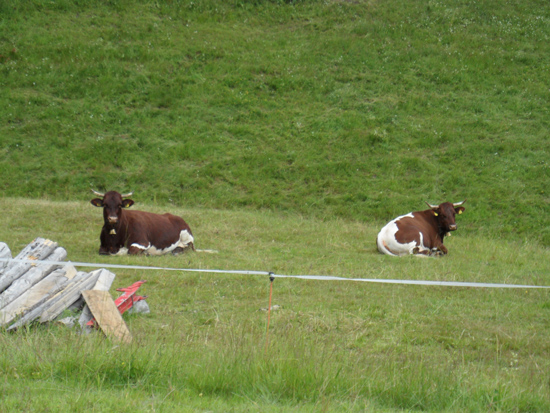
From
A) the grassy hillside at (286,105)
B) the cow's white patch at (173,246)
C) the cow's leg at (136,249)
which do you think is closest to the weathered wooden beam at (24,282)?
the cow's leg at (136,249)

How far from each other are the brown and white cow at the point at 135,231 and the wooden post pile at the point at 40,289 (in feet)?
13.6

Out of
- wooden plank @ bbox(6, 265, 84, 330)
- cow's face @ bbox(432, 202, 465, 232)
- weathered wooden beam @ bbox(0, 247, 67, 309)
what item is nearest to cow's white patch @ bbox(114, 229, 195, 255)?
weathered wooden beam @ bbox(0, 247, 67, 309)

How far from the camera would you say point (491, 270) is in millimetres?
10984

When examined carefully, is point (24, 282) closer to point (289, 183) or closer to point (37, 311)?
point (37, 311)

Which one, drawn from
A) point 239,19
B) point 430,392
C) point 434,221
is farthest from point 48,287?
point 239,19

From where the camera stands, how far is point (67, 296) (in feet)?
23.1

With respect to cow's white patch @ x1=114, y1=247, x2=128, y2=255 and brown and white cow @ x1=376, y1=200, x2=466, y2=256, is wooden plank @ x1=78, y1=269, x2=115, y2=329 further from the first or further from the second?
brown and white cow @ x1=376, y1=200, x2=466, y2=256

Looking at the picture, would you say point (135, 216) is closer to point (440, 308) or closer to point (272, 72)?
point (440, 308)

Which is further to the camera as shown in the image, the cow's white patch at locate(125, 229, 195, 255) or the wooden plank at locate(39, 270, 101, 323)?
the cow's white patch at locate(125, 229, 195, 255)

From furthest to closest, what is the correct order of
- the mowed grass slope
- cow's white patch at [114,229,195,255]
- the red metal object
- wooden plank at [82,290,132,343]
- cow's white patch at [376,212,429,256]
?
1. cow's white patch at [376,212,429,256]
2. cow's white patch at [114,229,195,255]
3. the red metal object
4. wooden plank at [82,290,132,343]
5. the mowed grass slope

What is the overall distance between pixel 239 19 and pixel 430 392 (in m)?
29.8

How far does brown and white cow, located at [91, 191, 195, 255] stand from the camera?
12281mm

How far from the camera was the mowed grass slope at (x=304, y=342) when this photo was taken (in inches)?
184

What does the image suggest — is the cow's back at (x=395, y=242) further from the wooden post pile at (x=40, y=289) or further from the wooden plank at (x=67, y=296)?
the wooden plank at (x=67, y=296)
